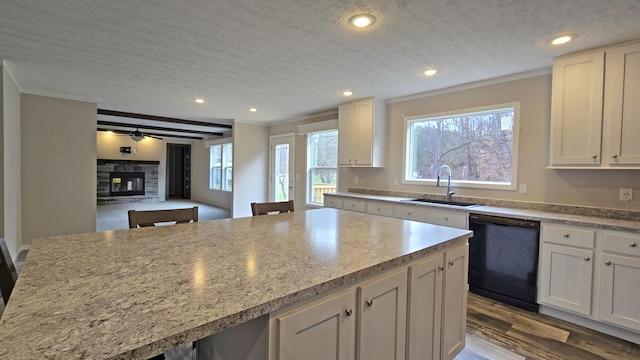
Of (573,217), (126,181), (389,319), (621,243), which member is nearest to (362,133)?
(573,217)

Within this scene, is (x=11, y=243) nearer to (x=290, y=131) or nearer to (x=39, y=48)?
(x=39, y=48)

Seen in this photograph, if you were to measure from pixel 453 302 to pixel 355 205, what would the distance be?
2574mm

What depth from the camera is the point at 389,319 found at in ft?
4.45

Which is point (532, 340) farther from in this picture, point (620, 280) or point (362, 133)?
point (362, 133)

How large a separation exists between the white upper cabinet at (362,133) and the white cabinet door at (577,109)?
208cm

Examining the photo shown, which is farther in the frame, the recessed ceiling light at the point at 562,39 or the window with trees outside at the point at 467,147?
→ the window with trees outside at the point at 467,147

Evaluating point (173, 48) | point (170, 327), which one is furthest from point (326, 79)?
point (170, 327)

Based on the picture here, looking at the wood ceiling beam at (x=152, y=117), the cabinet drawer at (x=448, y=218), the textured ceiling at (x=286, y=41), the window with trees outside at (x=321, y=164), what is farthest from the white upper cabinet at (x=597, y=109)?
the wood ceiling beam at (x=152, y=117)

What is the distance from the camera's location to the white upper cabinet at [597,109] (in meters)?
2.45

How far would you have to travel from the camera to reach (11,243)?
3664 mm

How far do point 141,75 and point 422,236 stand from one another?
138 inches

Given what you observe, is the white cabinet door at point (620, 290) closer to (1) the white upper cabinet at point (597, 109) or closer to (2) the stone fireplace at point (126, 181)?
(1) the white upper cabinet at point (597, 109)

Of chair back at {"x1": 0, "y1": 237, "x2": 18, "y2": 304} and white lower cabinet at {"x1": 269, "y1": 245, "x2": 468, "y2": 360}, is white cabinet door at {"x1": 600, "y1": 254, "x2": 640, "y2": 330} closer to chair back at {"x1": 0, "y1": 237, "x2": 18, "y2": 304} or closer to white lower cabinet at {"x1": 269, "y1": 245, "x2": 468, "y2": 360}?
white lower cabinet at {"x1": 269, "y1": 245, "x2": 468, "y2": 360}

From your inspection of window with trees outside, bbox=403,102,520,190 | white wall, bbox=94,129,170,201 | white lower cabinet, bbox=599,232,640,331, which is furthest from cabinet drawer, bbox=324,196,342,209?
white wall, bbox=94,129,170,201
